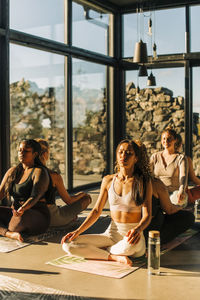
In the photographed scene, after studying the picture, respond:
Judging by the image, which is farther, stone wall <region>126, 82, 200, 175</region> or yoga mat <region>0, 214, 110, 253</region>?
stone wall <region>126, 82, 200, 175</region>

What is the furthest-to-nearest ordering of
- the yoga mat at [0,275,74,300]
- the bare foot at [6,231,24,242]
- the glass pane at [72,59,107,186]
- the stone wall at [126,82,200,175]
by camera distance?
1. the stone wall at [126,82,200,175]
2. the glass pane at [72,59,107,186]
3. the bare foot at [6,231,24,242]
4. the yoga mat at [0,275,74,300]

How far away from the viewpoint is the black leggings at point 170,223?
394 cm

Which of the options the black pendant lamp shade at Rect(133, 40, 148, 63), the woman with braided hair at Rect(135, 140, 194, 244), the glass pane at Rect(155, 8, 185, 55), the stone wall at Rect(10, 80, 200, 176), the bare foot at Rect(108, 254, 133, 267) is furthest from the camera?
the glass pane at Rect(155, 8, 185, 55)

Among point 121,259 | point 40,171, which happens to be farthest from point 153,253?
point 40,171

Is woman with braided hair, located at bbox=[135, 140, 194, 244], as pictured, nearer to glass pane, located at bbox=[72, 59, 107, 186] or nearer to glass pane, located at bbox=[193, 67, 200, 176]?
glass pane, located at bbox=[72, 59, 107, 186]

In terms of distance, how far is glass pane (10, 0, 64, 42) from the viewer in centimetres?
627

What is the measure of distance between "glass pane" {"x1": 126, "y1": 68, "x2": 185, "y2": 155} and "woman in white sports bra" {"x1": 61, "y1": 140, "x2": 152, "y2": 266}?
4.82m

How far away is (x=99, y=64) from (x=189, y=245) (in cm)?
502

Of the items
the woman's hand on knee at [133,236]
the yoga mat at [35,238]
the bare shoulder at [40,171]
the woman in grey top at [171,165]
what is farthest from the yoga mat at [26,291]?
the woman in grey top at [171,165]

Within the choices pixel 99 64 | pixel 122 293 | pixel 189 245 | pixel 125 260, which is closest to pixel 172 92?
pixel 99 64

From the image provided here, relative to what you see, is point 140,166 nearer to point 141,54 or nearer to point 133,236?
point 133,236

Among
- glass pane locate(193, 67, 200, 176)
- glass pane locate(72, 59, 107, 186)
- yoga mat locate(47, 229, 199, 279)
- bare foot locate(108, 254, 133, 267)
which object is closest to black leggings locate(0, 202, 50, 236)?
yoga mat locate(47, 229, 199, 279)

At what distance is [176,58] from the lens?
8.29 m

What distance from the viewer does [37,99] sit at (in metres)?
6.71
